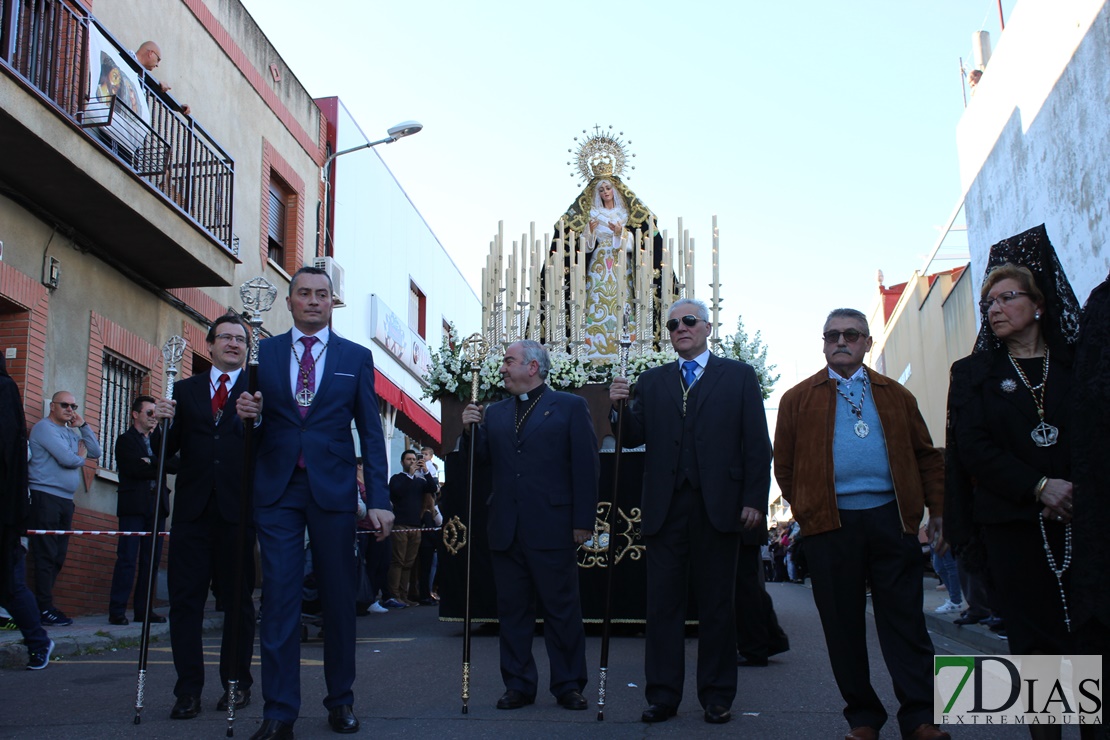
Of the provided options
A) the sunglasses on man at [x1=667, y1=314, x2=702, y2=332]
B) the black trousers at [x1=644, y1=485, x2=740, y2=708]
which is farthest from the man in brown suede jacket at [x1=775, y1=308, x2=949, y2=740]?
the sunglasses on man at [x1=667, y1=314, x2=702, y2=332]

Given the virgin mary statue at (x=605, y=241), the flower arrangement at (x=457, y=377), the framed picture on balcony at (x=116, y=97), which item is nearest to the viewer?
the flower arrangement at (x=457, y=377)

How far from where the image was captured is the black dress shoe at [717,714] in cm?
539

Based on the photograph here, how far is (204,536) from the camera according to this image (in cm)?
584

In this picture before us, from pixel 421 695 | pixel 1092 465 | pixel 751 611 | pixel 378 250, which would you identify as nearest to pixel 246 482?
pixel 421 695

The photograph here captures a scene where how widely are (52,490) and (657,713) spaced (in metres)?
6.49

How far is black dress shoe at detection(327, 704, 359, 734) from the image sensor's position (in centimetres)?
508

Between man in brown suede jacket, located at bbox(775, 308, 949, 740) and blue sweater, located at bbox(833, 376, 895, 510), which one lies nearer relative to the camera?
man in brown suede jacket, located at bbox(775, 308, 949, 740)

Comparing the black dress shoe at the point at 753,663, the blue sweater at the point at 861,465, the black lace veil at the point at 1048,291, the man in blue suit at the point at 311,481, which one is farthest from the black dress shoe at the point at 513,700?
the black lace veil at the point at 1048,291

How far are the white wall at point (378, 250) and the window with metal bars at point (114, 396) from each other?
7.46 meters

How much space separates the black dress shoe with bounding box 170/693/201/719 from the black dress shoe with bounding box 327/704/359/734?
790 mm

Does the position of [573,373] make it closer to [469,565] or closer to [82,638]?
[469,565]

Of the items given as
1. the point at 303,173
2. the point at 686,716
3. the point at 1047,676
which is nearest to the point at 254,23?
the point at 303,173

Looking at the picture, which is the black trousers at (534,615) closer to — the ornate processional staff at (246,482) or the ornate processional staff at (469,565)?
the ornate processional staff at (469,565)

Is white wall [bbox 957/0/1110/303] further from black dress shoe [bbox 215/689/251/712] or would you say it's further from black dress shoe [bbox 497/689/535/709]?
black dress shoe [bbox 215/689/251/712]
